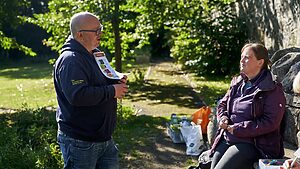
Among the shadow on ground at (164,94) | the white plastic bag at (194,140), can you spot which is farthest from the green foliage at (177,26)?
the white plastic bag at (194,140)

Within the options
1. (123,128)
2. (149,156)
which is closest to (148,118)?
(123,128)

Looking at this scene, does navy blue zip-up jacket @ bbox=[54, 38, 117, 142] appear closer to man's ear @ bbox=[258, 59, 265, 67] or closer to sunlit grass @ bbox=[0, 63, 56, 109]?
man's ear @ bbox=[258, 59, 265, 67]

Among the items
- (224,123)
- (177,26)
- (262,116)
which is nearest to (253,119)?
(262,116)

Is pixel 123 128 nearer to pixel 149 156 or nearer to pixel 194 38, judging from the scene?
pixel 149 156

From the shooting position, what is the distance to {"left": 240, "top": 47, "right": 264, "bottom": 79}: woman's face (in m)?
3.93

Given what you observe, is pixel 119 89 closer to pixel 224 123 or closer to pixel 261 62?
pixel 224 123

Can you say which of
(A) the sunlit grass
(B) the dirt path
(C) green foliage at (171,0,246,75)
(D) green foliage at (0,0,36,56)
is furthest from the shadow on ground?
(D) green foliage at (0,0,36,56)

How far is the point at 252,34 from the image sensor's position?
1255 centimetres

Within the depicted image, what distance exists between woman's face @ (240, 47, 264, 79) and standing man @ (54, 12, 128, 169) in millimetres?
1229

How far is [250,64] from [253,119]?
0.48 m

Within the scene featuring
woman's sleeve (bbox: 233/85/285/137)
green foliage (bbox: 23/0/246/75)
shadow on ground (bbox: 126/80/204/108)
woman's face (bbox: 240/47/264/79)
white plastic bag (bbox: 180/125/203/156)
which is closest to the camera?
woman's sleeve (bbox: 233/85/285/137)

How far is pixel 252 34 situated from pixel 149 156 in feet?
25.2

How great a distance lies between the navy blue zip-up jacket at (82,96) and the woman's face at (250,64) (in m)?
1.28

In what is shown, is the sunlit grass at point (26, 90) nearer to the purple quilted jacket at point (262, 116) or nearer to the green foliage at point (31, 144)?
the green foliage at point (31, 144)
